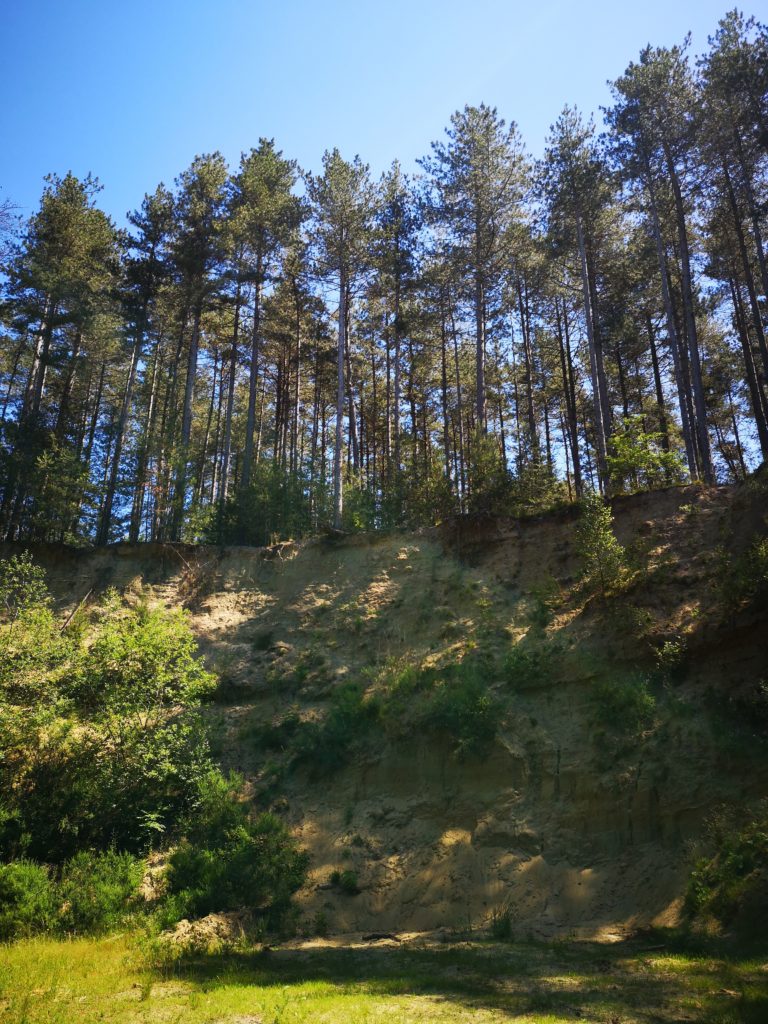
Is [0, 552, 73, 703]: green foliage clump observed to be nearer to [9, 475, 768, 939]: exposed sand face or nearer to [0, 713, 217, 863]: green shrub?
[0, 713, 217, 863]: green shrub

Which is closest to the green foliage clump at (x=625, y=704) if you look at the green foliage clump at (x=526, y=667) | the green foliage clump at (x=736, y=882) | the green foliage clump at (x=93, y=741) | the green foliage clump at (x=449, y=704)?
the green foliage clump at (x=526, y=667)

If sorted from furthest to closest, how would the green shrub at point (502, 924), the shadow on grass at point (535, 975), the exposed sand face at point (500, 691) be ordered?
the exposed sand face at point (500, 691)
the green shrub at point (502, 924)
the shadow on grass at point (535, 975)

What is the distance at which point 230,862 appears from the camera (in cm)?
1349

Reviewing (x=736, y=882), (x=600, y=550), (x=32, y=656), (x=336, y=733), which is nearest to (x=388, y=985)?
(x=736, y=882)

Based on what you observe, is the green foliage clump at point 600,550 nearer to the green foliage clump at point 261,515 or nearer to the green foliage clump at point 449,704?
the green foliage clump at point 449,704

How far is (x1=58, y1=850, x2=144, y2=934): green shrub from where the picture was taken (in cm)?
1196

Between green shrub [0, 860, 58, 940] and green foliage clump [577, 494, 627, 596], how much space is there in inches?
547

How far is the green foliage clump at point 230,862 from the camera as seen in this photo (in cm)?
1275

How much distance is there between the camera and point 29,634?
623 inches

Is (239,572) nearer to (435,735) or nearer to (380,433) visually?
(435,735)

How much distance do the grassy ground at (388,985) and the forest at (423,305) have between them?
13.4 metres

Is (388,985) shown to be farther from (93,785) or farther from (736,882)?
(93,785)

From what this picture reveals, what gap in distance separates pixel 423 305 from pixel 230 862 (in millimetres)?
24495

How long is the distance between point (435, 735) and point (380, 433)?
960 inches
